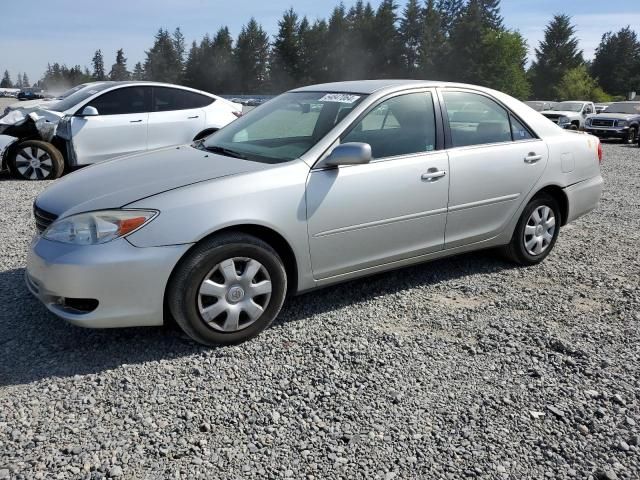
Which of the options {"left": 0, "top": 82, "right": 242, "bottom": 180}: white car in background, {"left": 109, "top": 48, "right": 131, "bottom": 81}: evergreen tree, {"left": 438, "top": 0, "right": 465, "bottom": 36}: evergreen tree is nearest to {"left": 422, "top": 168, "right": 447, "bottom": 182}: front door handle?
{"left": 0, "top": 82, "right": 242, "bottom": 180}: white car in background

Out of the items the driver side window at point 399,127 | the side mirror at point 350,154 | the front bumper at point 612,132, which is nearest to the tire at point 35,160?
the driver side window at point 399,127

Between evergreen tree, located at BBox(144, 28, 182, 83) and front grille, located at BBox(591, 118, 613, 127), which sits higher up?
evergreen tree, located at BBox(144, 28, 182, 83)

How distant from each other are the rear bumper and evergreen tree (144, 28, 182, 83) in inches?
4057

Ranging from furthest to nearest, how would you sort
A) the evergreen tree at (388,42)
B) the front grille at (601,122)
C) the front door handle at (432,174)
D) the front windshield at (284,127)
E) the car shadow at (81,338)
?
the evergreen tree at (388,42) → the front grille at (601,122) → the front door handle at (432,174) → the front windshield at (284,127) → the car shadow at (81,338)

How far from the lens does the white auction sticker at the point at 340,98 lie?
4.07 metres

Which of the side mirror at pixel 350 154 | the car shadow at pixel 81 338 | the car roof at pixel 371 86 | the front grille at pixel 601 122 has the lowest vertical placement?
the car shadow at pixel 81 338

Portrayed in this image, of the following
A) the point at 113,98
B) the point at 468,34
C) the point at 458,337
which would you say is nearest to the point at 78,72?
the point at 468,34

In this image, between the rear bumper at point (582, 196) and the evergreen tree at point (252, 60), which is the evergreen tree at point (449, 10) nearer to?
the evergreen tree at point (252, 60)

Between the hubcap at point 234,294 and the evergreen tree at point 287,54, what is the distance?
90634 millimetres

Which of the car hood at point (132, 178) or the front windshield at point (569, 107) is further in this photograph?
the front windshield at point (569, 107)

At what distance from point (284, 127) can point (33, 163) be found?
6158mm

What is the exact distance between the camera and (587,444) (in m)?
2.61

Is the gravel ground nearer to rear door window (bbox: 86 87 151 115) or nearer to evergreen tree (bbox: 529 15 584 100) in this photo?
rear door window (bbox: 86 87 151 115)

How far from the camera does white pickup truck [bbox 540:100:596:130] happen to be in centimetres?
2292
